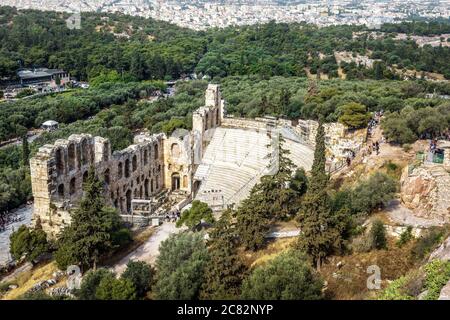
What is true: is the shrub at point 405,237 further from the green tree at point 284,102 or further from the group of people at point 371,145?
the green tree at point 284,102

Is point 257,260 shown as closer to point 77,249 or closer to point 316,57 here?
point 77,249

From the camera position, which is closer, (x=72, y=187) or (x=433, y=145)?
(x=72, y=187)

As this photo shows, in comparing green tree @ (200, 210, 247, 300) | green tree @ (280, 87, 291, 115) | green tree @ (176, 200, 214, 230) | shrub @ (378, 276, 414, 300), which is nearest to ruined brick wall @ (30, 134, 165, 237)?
green tree @ (176, 200, 214, 230)

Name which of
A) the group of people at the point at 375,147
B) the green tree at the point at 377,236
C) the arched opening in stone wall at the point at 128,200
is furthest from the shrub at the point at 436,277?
the arched opening in stone wall at the point at 128,200

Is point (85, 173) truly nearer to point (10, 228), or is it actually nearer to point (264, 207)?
point (10, 228)

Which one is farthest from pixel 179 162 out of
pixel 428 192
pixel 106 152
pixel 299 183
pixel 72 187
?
pixel 428 192

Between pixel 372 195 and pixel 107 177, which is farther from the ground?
pixel 372 195
